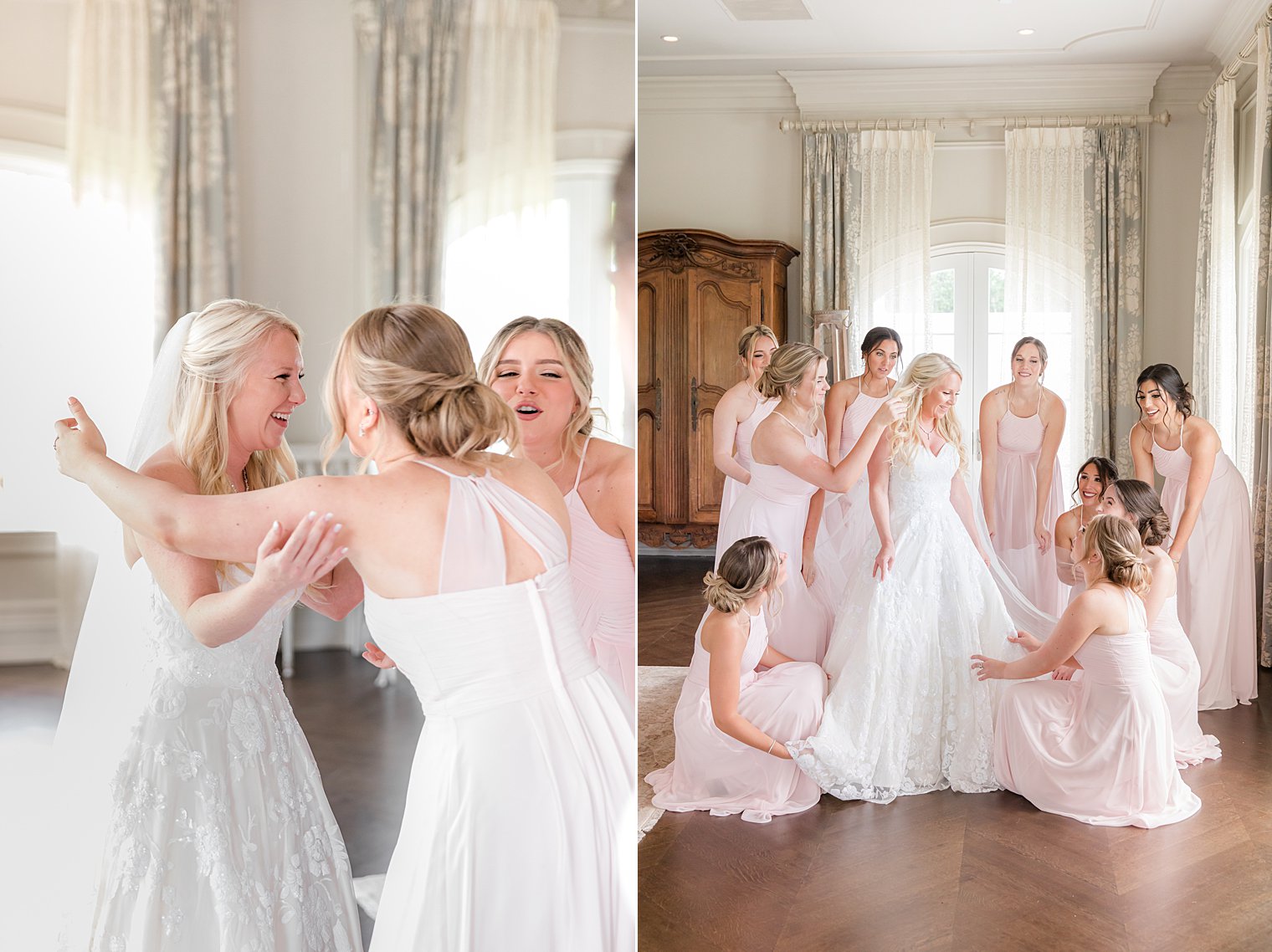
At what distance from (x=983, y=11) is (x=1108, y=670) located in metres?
4.46

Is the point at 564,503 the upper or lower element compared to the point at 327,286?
lower

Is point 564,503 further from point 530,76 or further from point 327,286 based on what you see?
point 530,76

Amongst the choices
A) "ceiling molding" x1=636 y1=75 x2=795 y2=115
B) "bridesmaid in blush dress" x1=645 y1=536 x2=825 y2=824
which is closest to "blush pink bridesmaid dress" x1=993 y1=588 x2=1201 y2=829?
"bridesmaid in blush dress" x1=645 y1=536 x2=825 y2=824

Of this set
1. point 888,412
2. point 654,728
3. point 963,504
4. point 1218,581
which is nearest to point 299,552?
point 888,412

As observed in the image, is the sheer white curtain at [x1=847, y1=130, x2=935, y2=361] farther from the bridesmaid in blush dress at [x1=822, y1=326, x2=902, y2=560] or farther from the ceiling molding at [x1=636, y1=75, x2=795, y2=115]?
the bridesmaid in blush dress at [x1=822, y1=326, x2=902, y2=560]

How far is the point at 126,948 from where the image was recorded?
58.5 inches

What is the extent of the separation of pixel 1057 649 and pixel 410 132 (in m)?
2.63

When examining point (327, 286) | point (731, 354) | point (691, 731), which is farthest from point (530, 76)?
point (731, 354)

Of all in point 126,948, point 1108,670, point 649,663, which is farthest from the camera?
point 649,663

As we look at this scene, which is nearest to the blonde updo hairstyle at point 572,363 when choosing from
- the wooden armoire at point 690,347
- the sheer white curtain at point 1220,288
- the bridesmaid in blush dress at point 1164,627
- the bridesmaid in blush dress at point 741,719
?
the bridesmaid in blush dress at point 741,719

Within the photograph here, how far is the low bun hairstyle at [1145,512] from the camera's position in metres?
3.80

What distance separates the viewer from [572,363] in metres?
1.60

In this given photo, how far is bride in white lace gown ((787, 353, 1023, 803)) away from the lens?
139 inches

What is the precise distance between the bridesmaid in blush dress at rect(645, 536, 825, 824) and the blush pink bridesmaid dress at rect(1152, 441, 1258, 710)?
220 centimetres
